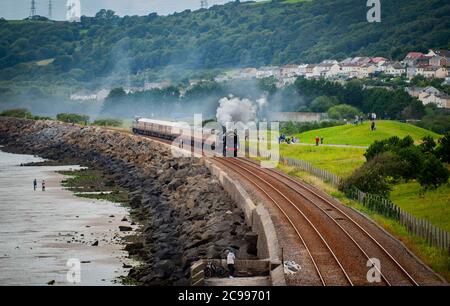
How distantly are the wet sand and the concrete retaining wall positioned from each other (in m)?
7.54

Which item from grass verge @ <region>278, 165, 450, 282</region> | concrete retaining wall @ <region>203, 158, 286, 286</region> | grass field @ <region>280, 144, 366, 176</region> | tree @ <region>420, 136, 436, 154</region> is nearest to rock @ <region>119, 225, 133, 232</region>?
concrete retaining wall @ <region>203, 158, 286, 286</region>

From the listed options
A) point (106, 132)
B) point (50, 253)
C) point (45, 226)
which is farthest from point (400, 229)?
point (106, 132)

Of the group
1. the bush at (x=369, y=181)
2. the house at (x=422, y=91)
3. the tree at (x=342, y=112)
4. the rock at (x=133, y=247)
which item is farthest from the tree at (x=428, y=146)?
the house at (x=422, y=91)

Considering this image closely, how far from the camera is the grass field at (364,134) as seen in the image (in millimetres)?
94562

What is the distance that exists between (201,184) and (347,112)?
7817 centimetres

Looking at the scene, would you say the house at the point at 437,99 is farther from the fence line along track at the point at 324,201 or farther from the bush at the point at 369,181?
the bush at the point at 369,181

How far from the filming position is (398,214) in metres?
48.5

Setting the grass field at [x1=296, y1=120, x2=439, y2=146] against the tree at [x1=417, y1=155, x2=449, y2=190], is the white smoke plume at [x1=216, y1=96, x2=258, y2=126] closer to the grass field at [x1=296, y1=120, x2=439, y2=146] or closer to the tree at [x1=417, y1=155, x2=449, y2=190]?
the grass field at [x1=296, y1=120, x2=439, y2=146]

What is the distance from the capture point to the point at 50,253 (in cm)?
5231

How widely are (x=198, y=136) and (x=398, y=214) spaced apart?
56.2 metres

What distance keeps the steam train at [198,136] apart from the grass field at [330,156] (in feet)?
18.4

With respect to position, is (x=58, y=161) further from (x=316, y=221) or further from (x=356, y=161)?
(x=316, y=221)

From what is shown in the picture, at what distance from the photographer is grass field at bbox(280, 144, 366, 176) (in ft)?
249

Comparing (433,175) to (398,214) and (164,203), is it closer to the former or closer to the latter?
(398,214)
